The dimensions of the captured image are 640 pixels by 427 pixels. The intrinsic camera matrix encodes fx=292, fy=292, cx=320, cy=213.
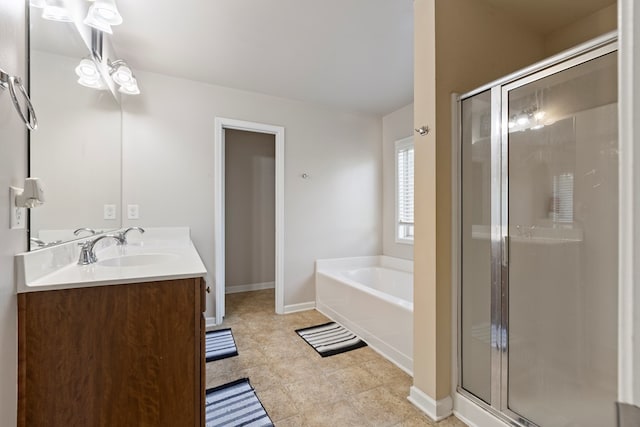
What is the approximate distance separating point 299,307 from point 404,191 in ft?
6.09

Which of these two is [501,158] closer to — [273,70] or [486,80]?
[486,80]

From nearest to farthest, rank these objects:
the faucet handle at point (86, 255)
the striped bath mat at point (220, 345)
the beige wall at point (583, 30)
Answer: the faucet handle at point (86, 255)
the beige wall at point (583, 30)
the striped bath mat at point (220, 345)

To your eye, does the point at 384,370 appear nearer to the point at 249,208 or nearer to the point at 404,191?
the point at 404,191

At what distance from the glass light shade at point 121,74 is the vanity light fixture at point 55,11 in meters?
0.78

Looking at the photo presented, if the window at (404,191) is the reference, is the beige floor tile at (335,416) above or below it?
below

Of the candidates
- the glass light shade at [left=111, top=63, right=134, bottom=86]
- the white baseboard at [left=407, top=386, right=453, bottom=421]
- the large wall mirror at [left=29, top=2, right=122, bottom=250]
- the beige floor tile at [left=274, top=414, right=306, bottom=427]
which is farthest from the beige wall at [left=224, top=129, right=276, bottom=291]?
the white baseboard at [left=407, top=386, right=453, bottom=421]

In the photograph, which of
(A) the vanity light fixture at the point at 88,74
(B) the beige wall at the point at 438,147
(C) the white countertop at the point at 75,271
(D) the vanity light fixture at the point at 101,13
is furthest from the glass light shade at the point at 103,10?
(B) the beige wall at the point at 438,147

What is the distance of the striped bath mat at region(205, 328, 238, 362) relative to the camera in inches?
89.8

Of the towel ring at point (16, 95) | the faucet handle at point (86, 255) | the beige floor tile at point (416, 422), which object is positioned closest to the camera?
the towel ring at point (16, 95)

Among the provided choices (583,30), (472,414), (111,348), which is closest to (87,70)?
(111,348)

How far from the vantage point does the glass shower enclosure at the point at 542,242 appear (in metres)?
1.21

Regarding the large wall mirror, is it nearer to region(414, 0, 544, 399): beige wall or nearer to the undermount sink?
the undermount sink

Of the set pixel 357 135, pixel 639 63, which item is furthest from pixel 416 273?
pixel 357 135

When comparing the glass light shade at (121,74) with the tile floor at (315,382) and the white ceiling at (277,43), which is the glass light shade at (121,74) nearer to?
the white ceiling at (277,43)
